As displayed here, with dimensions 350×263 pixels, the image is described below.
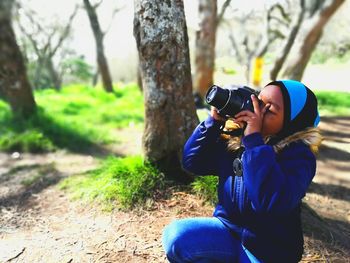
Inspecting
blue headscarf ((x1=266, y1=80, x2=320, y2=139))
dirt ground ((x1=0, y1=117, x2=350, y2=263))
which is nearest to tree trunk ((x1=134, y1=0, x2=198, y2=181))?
dirt ground ((x1=0, y1=117, x2=350, y2=263))

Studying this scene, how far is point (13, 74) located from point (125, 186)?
14.3 feet

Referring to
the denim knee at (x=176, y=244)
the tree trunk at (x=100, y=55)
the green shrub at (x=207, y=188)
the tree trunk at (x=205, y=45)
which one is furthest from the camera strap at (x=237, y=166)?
the tree trunk at (x=100, y=55)

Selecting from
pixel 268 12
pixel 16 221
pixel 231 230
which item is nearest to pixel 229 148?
pixel 231 230

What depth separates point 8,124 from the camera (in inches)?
277

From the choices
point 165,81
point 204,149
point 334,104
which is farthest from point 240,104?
point 334,104

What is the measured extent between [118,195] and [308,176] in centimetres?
223

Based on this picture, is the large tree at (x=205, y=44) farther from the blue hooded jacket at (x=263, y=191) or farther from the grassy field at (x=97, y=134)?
the blue hooded jacket at (x=263, y=191)

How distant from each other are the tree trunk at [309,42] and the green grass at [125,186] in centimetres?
447

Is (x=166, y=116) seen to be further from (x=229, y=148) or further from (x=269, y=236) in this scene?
(x=269, y=236)

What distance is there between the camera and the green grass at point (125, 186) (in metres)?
3.73

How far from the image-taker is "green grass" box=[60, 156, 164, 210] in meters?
3.73

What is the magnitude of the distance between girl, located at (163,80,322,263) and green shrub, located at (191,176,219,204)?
1196mm

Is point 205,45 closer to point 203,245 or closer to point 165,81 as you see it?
point 165,81

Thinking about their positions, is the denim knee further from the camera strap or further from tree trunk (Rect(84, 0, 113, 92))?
tree trunk (Rect(84, 0, 113, 92))
